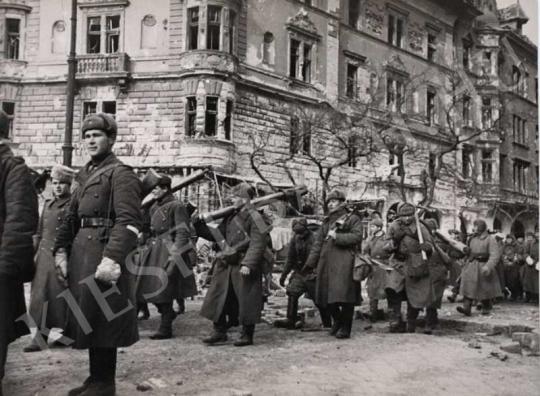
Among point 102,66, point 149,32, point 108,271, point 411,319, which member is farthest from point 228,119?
point 108,271

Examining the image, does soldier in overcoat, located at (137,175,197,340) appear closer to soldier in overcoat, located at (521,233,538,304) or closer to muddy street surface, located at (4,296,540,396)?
muddy street surface, located at (4,296,540,396)

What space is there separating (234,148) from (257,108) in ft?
4.27

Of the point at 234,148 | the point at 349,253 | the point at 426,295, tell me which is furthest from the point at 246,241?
the point at 234,148

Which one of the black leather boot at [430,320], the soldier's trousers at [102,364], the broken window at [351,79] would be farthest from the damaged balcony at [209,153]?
the soldier's trousers at [102,364]

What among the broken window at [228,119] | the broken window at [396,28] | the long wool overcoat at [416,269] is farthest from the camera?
the broken window at [228,119]

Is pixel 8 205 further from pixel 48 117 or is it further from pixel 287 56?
pixel 48 117

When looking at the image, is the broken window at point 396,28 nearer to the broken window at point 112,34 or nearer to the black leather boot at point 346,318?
the black leather boot at point 346,318

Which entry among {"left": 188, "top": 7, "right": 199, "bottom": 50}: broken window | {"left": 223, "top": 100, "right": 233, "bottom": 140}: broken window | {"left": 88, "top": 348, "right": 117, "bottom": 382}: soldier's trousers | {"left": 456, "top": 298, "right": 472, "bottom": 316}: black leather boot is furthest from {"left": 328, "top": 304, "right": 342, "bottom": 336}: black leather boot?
{"left": 188, "top": 7, "right": 199, "bottom": 50}: broken window

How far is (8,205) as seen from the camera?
12.3 ft

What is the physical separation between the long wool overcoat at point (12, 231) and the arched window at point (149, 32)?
1477cm

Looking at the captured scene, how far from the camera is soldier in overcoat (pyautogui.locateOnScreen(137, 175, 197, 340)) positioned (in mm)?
6914

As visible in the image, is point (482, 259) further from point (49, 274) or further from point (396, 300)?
point (49, 274)

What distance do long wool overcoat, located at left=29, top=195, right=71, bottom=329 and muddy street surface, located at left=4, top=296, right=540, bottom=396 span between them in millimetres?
374

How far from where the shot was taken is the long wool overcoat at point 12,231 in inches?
146
